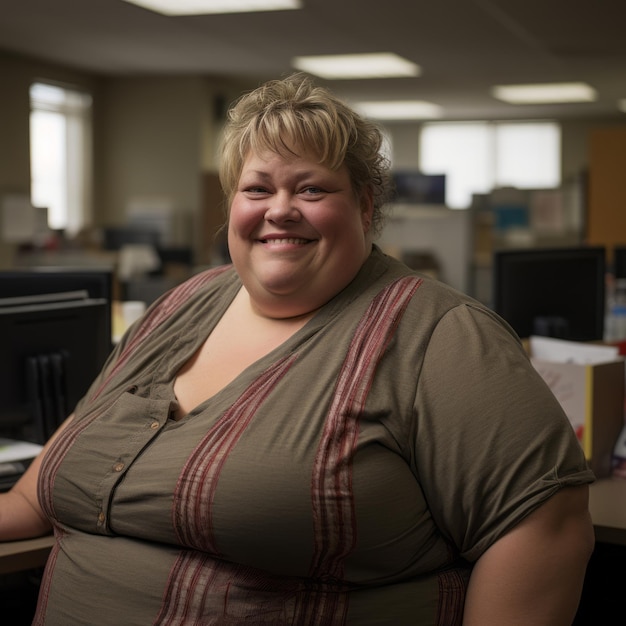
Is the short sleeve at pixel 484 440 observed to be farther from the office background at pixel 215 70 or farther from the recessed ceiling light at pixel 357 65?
the recessed ceiling light at pixel 357 65

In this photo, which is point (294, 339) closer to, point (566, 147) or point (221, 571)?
point (221, 571)

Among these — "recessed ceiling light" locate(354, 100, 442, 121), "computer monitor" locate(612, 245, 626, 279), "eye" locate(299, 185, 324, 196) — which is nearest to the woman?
"eye" locate(299, 185, 324, 196)

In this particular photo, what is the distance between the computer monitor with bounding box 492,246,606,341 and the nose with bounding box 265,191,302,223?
146 centimetres

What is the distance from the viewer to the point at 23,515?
1626 mm

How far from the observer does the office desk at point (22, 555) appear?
5.16ft

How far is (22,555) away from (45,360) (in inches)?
20.7

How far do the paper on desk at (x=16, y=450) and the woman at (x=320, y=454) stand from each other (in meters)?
0.30

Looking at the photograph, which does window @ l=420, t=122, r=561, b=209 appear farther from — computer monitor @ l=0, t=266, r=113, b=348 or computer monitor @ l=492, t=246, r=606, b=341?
computer monitor @ l=0, t=266, r=113, b=348

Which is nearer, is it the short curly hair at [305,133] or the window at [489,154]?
the short curly hair at [305,133]

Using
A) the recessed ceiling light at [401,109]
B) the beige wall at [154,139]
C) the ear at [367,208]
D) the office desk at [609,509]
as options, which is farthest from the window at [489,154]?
the ear at [367,208]

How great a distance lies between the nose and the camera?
1.46 m

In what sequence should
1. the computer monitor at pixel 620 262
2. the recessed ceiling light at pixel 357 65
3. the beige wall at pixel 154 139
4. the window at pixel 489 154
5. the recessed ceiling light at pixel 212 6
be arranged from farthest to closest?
the window at pixel 489 154 → the beige wall at pixel 154 139 → the recessed ceiling light at pixel 357 65 → the recessed ceiling light at pixel 212 6 → the computer monitor at pixel 620 262

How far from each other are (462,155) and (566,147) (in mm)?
1436

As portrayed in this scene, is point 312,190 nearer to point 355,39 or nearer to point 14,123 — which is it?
point 355,39
